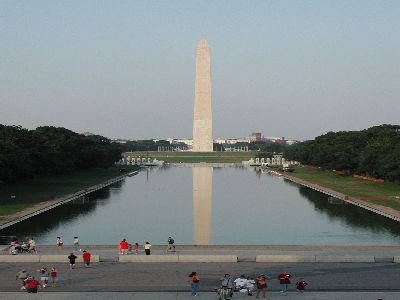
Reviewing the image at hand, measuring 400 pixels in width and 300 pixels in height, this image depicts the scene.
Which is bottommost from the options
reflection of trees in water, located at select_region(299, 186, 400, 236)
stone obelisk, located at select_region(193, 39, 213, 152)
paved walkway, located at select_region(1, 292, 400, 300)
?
paved walkway, located at select_region(1, 292, 400, 300)

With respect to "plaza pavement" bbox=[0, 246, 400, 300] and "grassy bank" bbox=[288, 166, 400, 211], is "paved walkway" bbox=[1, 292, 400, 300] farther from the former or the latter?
"grassy bank" bbox=[288, 166, 400, 211]

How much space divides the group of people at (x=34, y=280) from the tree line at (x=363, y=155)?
44.7 m

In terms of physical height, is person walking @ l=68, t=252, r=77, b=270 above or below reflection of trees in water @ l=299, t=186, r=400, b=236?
below

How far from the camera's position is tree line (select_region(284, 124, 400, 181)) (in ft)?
207

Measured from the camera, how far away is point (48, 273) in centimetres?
2141

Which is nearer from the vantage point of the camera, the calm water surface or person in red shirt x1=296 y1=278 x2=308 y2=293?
person in red shirt x1=296 y1=278 x2=308 y2=293

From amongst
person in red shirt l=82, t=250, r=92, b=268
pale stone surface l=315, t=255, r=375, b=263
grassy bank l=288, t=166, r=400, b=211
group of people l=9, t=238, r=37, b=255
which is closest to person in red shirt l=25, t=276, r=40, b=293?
person in red shirt l=82, t=250, r=92, b=268

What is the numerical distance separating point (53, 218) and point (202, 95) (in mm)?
98309

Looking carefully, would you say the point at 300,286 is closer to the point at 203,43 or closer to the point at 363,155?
the point at 363,155

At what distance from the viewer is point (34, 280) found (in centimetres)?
1911

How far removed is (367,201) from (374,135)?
50.1m

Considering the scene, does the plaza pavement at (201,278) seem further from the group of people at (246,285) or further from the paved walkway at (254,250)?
the group of people at (246,285)

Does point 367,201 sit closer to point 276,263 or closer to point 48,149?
point 276,263

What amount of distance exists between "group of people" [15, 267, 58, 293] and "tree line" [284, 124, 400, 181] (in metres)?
44.7
